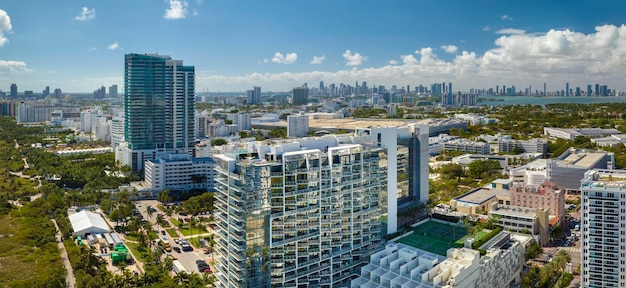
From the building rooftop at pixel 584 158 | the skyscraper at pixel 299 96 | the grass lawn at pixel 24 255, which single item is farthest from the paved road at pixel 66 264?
the skyscraper at pixel 299 96

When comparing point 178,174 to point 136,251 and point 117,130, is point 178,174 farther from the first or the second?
point 117,130

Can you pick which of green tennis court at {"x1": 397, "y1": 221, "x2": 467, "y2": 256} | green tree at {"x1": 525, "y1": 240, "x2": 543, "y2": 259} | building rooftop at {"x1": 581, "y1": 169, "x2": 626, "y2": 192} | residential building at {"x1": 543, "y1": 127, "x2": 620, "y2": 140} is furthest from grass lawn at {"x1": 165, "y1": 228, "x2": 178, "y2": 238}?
residential building at {"x1": 543, "y1": 127, "x2": 620, "y2": 140}

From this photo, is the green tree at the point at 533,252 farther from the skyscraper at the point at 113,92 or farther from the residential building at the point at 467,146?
the skyscraper at the point at 113,92

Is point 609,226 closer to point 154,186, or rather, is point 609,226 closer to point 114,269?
point 114,269

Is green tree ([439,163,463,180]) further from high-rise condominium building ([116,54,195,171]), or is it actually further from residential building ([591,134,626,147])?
high-rise condominium building ([116,54,195,171])

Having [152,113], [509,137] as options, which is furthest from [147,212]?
[509,137]

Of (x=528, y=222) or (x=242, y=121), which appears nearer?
(x=528, y=222)

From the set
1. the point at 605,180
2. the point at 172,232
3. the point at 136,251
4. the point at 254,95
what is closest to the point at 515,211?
the point at 605,180
